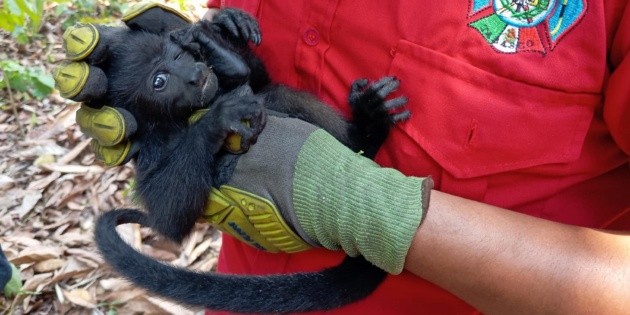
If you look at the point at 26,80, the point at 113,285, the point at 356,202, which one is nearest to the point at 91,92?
the point at 356,202

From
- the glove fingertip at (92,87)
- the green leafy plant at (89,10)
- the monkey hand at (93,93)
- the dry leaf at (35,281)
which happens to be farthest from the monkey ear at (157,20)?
the green leafy plant at (89,10)

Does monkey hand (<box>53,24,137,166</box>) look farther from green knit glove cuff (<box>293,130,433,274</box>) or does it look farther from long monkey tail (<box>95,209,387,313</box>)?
green knit glove cuff (<box>293,130,433,274</box>)

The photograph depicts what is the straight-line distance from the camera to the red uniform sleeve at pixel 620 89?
94 cm

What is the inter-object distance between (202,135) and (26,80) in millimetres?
2345

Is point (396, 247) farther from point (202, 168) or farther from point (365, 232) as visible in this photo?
point (202, 168)

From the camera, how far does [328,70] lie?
1271 mm

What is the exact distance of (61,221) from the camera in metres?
2.63

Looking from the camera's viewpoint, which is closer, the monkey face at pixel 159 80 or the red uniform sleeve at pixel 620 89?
the red uniform sleeve at pixel 620 89

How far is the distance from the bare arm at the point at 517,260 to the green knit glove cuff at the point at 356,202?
4 cm

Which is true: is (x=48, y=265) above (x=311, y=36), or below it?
below

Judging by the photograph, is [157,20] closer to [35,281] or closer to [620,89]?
[620,89]

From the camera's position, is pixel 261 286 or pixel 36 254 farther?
pixel 36 254

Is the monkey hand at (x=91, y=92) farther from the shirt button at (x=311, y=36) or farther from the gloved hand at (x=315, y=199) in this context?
the shirt button at (x=311, y=36)

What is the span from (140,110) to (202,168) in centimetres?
25
